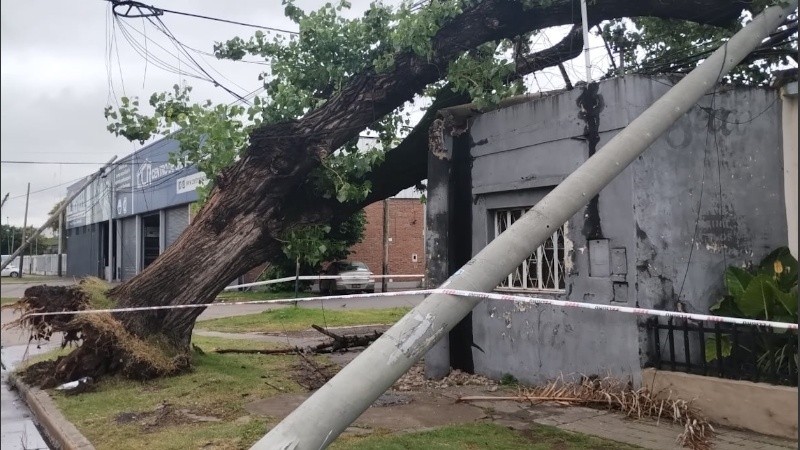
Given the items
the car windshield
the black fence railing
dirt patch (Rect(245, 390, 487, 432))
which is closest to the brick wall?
the car windshield

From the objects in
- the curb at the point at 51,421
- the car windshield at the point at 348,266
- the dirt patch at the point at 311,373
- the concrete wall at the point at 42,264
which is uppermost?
the concrete wall at the point at 42,264

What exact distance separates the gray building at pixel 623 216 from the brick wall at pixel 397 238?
2412 centimetres

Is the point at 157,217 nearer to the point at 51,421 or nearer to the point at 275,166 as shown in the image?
the point at 275,166

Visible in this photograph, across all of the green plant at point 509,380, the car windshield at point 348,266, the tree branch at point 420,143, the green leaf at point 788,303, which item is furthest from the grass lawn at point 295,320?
the green leaf at point 788,303

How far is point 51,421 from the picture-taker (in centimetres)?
734

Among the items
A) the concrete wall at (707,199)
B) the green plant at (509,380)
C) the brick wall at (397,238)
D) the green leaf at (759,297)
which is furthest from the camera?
the brick wall at (397,238)

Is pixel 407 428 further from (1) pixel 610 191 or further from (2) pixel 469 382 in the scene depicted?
(1) pixel 610 191

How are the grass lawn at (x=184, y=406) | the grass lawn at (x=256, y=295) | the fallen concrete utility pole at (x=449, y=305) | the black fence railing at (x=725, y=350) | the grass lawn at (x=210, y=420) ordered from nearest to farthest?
1. the fallen concrete utility pole at (x=449, y=305)
2. the grass lawn at (x=210, y=420)
3. the black fence railing at (x=725, y=350)
4. the grass lawn at (x=184, y=406)
5. the grass lawn at (x=256, y=295)

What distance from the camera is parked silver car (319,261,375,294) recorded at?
27.6m

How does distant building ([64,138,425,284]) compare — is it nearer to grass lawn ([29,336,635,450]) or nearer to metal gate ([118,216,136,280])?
metal gate ([118,216,136,280])

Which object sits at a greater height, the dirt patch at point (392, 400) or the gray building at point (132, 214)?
the gray building at point (132, 214)

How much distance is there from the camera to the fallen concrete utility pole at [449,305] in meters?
3.53

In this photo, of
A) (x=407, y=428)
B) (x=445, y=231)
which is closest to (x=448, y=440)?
(x=407, y=428)

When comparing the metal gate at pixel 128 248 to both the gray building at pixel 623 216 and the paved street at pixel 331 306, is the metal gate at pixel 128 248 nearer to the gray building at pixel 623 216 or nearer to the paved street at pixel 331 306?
the paved street at pixel 331 306
